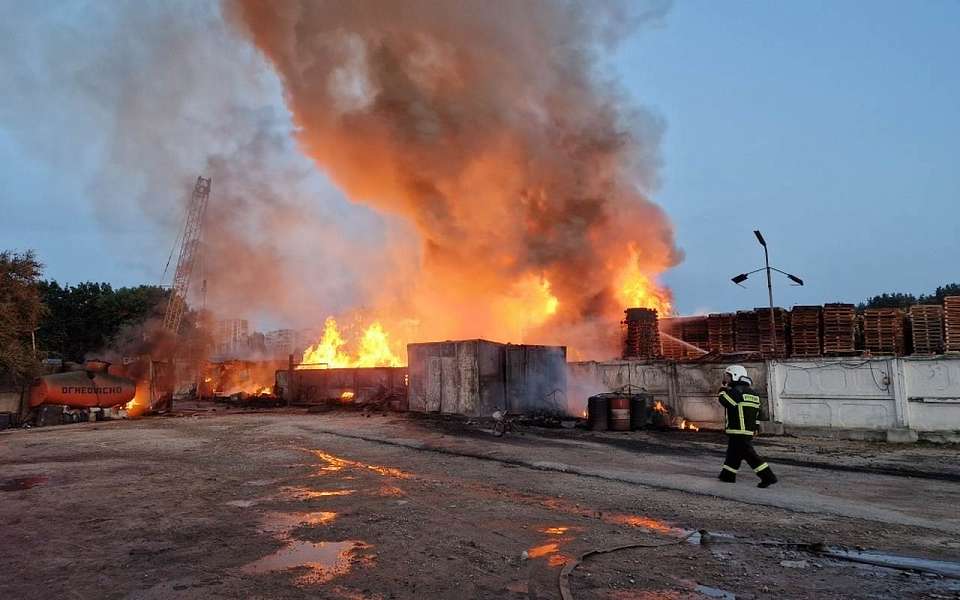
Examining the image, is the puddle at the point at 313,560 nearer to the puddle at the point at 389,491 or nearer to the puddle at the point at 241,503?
the puddle at the point at 241,503

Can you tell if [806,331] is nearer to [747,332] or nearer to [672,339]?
[747,332]

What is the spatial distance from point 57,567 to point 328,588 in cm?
247

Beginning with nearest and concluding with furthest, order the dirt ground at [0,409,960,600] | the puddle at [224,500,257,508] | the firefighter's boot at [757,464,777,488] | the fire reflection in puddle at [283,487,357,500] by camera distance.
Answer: the dirt ground at [0,409,960,600]
the puddle at [224,500,257,508]
the fire reflection in puddle at [283,487,357,500]
the firefighter's boot at [757,464,777,488]

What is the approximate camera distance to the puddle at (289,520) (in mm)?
5898

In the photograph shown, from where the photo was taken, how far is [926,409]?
12.9m

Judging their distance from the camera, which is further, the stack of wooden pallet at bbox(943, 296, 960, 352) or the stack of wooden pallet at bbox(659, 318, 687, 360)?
the stack of wooden pallet at bbox(659, 318, 687, 360)

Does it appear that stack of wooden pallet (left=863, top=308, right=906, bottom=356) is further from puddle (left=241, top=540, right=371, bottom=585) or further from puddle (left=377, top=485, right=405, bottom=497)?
puddle (left=241, top=540, right=371, bottom=585)

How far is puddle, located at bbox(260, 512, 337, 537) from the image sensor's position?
590cm

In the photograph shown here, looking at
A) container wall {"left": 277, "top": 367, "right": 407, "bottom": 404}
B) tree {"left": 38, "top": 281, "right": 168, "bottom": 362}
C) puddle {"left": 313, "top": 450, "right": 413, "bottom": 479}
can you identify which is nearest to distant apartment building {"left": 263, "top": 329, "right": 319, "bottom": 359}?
tree {"left": 38, "top": 281, "right": 168, "bottom": 362}

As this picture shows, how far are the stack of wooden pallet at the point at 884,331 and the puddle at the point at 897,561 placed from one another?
1878 centimetres

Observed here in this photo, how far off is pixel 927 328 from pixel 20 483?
82.2 ft

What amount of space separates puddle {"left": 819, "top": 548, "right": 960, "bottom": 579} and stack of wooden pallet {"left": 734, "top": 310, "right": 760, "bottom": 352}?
19.2m

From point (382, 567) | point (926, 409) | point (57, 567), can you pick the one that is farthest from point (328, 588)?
point (926, 409)

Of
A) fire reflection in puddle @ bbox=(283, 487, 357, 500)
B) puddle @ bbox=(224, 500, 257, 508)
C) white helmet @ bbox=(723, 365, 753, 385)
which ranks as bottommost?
fire reflection in puddle @ bbox=(283, 487, 357, 500)
